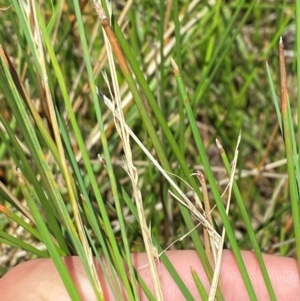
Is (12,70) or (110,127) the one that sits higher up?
(12,70)

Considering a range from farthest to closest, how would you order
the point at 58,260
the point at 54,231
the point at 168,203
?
the point at 168,203 → the point at 54,231 → the point at 58,260

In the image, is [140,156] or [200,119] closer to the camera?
[140,156]

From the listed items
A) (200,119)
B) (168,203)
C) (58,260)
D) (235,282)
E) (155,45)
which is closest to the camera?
(58,260)

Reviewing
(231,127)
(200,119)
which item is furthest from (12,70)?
(200,119)

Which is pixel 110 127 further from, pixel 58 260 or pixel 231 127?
pixel 58 260

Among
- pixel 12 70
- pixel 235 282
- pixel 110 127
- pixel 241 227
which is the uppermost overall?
pixel 12 70

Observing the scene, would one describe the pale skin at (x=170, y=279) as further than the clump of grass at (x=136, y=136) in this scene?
Yes

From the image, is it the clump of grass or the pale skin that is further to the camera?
the pale skin

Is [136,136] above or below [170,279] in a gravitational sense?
above
